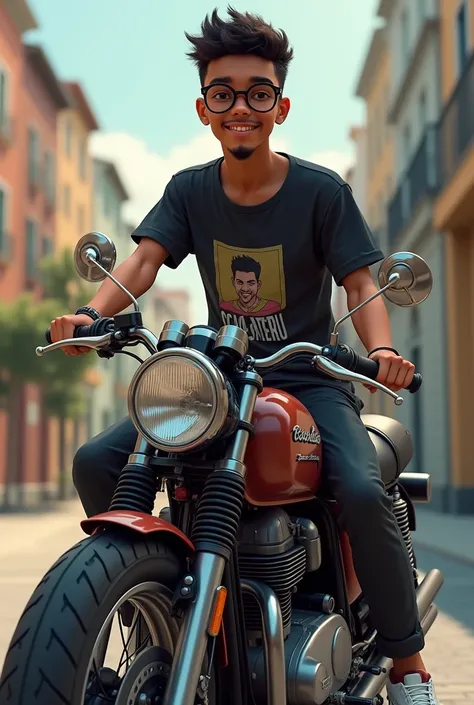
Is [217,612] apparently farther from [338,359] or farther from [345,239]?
[345,239]

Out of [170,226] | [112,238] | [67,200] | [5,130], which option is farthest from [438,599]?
[112,238]

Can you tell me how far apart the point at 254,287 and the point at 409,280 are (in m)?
0.56

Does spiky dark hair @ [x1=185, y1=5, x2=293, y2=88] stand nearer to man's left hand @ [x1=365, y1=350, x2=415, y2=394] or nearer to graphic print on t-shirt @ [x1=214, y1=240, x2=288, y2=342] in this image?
graphic print on t-shirt @ [x1=214, y1=240, x2=288, y2=342]

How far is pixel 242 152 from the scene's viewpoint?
2.83 meters

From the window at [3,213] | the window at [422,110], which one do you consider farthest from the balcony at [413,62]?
the window at [3,213]

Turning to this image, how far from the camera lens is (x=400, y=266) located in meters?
2.55

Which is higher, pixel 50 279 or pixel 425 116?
pixel 425 116

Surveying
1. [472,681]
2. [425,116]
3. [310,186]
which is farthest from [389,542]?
[425,116]

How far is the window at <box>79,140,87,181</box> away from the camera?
129 feet

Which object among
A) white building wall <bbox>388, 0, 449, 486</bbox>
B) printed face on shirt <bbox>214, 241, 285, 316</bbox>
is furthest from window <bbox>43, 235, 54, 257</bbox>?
printed face on shirt <bbox>214, 241, 285, 316</bbox>

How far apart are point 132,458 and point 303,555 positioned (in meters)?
0.56

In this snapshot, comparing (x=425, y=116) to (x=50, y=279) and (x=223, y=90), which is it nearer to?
(x=50, y=279)

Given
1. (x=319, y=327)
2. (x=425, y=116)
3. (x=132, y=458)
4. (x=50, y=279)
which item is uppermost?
(x=425, y=116)

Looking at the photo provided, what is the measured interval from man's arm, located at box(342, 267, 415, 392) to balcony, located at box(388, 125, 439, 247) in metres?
14.7
